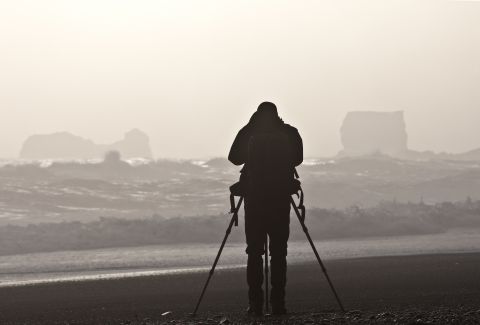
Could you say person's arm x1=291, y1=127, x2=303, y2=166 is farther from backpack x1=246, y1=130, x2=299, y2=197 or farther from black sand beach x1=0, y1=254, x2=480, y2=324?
black sand beach x1=0, y1=254, x2=480, y2=324

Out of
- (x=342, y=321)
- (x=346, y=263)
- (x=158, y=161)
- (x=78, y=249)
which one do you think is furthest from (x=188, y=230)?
(x=158, y=161)

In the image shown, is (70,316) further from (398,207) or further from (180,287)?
(398,207)

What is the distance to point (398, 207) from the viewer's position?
26516 millimetres

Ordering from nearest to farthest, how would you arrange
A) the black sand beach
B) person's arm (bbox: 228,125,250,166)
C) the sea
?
the black sand beach < person's arm (bbox: 228,125,250,166) < the sea

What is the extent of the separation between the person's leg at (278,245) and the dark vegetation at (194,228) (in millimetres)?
12337

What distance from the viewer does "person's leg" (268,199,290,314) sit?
7562mm

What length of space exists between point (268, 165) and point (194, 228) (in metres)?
14.1

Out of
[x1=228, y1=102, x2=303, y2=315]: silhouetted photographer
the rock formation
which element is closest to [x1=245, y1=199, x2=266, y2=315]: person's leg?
[x1=228, y1=102, x2=303, y2=315]: silhouetted photographer

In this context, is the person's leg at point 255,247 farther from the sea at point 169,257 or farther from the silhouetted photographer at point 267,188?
the sea at point 169,257

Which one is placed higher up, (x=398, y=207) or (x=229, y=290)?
(x=398, y=207)

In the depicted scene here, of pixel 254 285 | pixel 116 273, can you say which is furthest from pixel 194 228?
pixel 254 285

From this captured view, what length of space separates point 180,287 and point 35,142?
12963cm

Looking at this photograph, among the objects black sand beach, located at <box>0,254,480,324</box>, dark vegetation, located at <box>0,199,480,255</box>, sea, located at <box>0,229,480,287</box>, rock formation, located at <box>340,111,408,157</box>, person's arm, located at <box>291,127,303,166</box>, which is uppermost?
rock formation, located at <box>340,111,408,157</box>

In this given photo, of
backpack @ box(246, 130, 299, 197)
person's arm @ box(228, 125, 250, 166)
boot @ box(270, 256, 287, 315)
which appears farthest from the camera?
person's arm @ box(228, 125, 250, 166)
